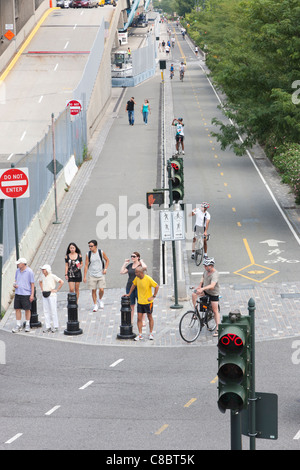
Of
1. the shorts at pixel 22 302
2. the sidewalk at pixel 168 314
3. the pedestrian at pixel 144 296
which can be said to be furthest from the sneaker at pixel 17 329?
the pedestrian at pixel 144 296

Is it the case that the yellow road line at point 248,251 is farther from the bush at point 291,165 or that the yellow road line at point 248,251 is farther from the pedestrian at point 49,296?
the pedestrian at point 49,296

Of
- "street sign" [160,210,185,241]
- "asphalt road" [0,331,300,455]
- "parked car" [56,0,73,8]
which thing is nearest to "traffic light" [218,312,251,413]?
"asphalt road" [0,331,300,455]

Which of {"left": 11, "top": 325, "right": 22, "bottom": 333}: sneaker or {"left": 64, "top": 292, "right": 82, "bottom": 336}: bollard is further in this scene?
{"left": 11, "top": 325, "right": 22, "bottom": 333}: sneaker

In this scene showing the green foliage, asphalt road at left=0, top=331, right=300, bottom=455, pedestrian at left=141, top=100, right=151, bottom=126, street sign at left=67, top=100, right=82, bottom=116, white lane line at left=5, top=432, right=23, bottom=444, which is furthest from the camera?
pedestrian at left=141, top=100, right=151, bottom=126

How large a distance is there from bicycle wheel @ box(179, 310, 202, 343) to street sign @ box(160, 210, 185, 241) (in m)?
2.67

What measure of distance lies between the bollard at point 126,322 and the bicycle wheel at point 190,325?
3.45ft

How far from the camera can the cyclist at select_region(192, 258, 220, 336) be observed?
18.9 m

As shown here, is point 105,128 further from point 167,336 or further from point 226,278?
point 167,336

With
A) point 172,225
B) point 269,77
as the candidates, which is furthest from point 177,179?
point 269,77

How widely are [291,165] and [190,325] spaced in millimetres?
12581

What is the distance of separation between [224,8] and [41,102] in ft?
97.2

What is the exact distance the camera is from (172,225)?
21.3 metres

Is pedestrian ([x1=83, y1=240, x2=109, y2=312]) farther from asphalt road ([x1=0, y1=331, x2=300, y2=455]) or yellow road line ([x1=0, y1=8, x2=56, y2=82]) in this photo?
Answer: yellow road line ([x1=0, y1=8, x2=56, y2=82])

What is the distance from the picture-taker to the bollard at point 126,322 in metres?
19.2
